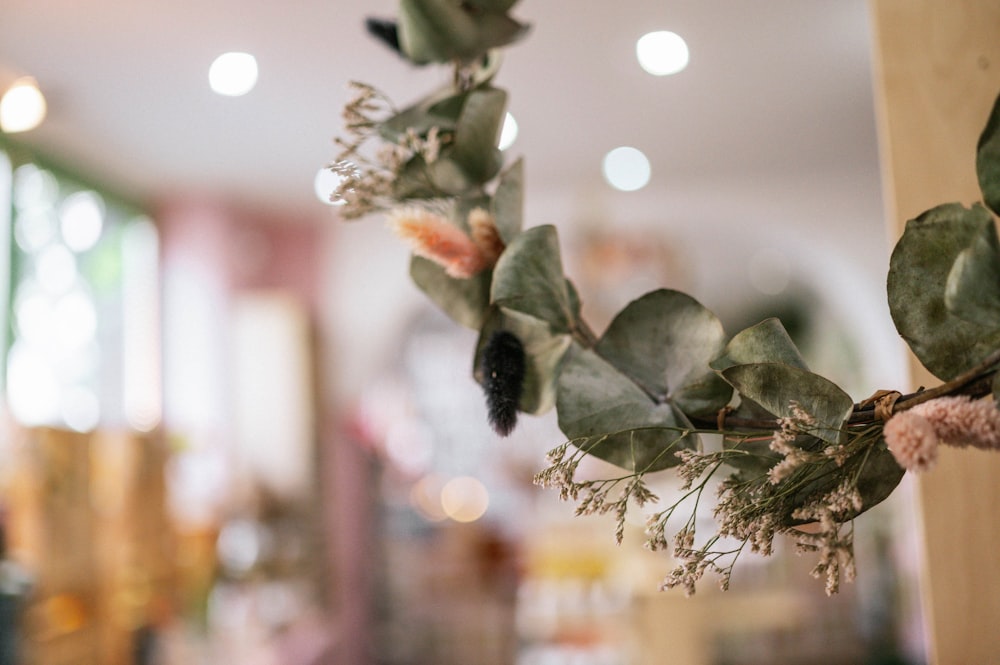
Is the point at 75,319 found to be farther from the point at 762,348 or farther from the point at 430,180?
the point at 762,348

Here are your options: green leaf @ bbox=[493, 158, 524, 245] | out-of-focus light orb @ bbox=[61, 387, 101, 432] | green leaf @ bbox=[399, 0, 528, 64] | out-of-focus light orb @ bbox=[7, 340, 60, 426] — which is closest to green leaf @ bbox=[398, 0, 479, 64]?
green leaf @ bbox=[399, 0, 528, 64]

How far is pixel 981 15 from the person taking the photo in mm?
768

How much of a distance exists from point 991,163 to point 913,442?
149mm

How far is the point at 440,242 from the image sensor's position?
592 mm

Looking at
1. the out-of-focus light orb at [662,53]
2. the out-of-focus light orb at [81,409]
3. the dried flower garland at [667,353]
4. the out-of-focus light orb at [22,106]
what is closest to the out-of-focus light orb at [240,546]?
the out-of-focus light orb at [81,409]

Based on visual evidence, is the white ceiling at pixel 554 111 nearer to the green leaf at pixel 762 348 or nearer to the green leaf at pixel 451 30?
the green leaf at pixel 451 30

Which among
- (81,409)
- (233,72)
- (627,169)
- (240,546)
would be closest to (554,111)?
(627,169)

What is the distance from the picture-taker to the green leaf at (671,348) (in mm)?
551

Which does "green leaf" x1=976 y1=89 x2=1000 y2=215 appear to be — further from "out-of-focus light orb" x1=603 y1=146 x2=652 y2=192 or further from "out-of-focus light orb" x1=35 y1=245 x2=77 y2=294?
"out-of-focus light orb" x1=35 y1=245 x2=77 y2=294

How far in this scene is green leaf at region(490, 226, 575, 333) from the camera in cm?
57

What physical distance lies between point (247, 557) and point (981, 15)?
353 centimetres

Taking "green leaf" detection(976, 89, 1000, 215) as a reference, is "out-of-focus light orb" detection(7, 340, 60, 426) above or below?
above

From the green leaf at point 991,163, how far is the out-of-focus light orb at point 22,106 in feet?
8.65

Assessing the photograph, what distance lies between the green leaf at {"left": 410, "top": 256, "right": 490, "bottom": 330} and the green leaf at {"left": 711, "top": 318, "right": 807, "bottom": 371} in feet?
0.70
